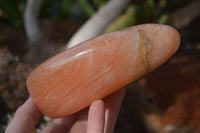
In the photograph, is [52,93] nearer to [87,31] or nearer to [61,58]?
[61,58]

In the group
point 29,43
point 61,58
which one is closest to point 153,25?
point 61,58

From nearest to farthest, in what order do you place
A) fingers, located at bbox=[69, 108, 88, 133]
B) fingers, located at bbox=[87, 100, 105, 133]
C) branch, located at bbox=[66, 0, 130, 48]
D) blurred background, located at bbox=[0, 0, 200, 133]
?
fingers, located at bbox=[87, 100, 105, 133] → fingers, located at bbox=[69, 108, 88, 133] → blurred background, located at bbox=[0, 0, 200, 133] → branch, located at bbox=[66, 0, 130, 48]

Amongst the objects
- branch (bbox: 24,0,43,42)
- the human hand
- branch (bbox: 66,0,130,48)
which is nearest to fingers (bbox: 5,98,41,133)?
the human hand

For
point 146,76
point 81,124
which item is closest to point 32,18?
point 146,76

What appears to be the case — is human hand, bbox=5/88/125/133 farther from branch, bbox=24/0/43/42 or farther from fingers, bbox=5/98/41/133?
branch, bbox=24/0/43/42

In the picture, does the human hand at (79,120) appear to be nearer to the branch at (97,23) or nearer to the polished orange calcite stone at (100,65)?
the polished orange calcite stone at (100,65)

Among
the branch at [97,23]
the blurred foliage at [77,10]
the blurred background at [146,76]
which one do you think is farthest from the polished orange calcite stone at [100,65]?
the blurred foliage at [77,10]
